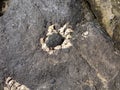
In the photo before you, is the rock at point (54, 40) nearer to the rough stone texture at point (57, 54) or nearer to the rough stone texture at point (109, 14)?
the rough stone texture at point (57, 54)

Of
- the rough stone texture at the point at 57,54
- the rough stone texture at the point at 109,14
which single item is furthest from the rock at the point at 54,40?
the rough stone texture at the point at 109,14

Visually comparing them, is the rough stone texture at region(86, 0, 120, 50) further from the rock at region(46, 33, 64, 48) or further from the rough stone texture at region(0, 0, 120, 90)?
the rock at region(46, 33, 64, 48)

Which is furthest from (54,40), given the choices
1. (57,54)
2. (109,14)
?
(109,14)

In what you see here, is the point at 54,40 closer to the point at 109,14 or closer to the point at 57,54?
the point at 57,54

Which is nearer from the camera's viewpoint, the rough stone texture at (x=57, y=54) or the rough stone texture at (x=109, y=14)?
the rough stone texture at (x=57, y=54)

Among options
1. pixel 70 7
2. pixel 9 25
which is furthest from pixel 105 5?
pixel 9 25

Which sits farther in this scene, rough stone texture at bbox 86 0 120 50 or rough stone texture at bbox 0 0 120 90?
rough stone texture at bbox 86 0 120 50

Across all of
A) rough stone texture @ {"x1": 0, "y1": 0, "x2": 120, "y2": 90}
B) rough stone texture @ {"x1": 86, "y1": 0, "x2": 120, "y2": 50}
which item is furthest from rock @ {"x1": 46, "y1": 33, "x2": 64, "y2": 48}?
rough stone texture @ {"x1": 86, "y1": 0, "x2": 120, "y2": 50}

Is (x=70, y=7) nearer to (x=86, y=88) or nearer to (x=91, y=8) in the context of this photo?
(x=91, y=8)
